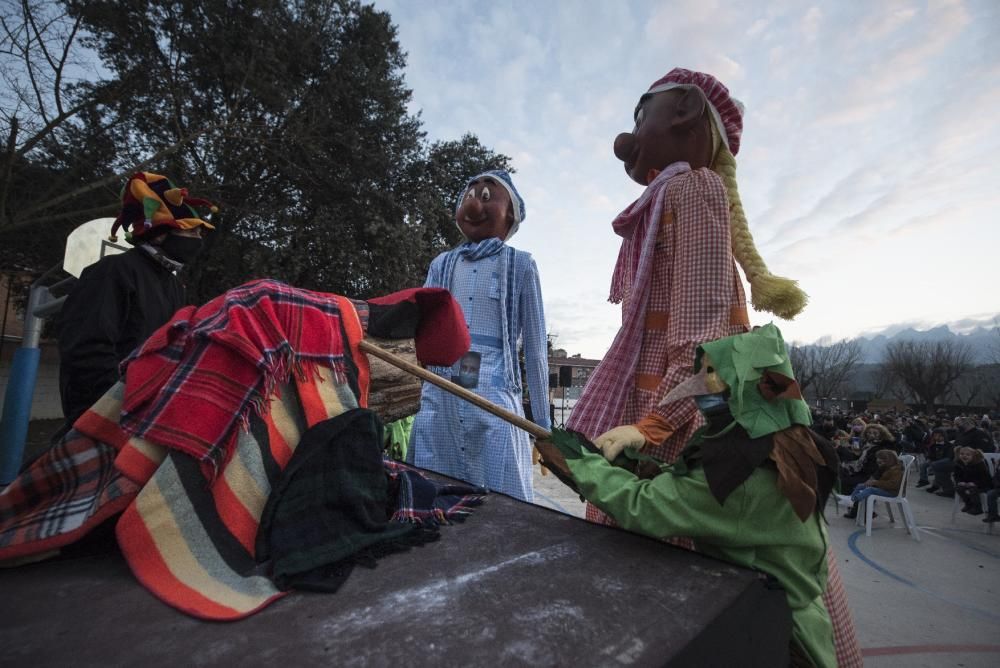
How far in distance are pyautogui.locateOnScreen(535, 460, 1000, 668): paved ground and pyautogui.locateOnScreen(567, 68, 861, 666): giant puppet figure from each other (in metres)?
2.41

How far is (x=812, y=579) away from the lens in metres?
1.10

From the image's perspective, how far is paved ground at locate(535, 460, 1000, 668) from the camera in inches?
109

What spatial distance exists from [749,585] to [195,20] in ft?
38.6

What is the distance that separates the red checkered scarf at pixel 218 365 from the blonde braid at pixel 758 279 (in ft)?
4.35

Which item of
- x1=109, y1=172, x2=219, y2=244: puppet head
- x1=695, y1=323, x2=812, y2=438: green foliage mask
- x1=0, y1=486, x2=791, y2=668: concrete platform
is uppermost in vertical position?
x1=109, y1=172, x2=219, y2=244: puppet head

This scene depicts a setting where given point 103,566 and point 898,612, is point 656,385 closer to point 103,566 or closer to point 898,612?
point 103,566

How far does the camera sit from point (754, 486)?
42.0 inches

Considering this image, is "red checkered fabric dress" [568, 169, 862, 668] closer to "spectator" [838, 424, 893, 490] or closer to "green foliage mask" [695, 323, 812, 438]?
"green foliage mask" [695, 323, 812, 438]

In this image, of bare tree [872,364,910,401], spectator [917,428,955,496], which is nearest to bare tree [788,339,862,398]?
bare tree [872,364,910,401]

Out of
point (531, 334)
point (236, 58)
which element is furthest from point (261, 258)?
point (531, 334)

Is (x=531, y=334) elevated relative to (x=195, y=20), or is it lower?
lower

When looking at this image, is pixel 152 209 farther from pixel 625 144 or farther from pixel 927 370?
pixel 927 370

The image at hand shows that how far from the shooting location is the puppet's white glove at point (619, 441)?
127 centimetres

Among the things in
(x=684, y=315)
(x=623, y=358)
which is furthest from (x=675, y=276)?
(x=623, y=358)
